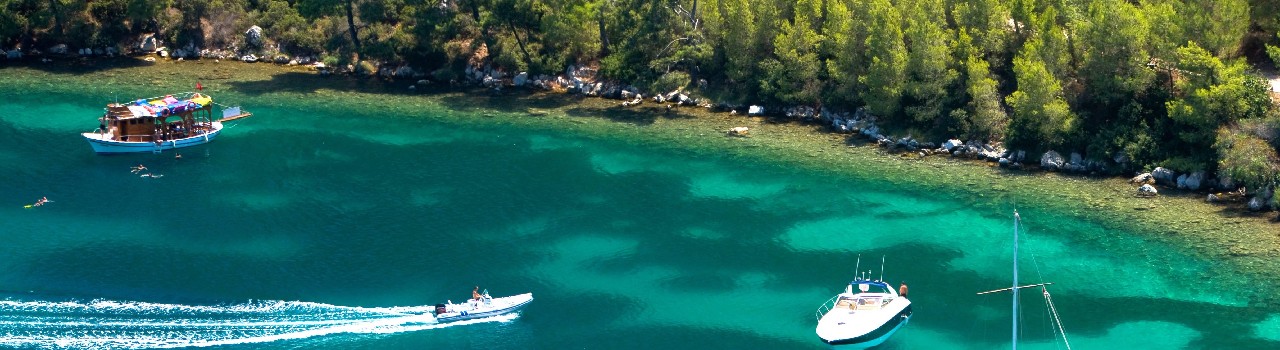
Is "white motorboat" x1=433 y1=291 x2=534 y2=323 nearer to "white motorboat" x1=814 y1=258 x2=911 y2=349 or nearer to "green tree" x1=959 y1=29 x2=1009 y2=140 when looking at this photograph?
"white motorboat" x1=814 y1=258 x2=911 y2=349

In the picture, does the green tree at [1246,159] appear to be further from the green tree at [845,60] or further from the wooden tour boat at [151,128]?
the wooden tour boat at [151,128]

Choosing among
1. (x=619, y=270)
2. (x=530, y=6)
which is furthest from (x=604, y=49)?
(x=619, y=270)

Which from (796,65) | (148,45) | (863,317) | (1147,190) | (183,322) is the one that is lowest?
(183,322)

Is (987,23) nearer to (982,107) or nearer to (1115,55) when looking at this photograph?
(982,107)

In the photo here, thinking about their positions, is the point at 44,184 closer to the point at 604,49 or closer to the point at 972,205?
the point at 604,49

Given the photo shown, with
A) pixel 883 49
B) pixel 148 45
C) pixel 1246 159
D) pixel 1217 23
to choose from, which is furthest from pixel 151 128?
pixel 1217 23

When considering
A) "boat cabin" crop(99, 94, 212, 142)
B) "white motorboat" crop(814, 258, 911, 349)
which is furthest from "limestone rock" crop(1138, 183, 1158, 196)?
"boat cabin" crop(99, 94, 212, 142)
